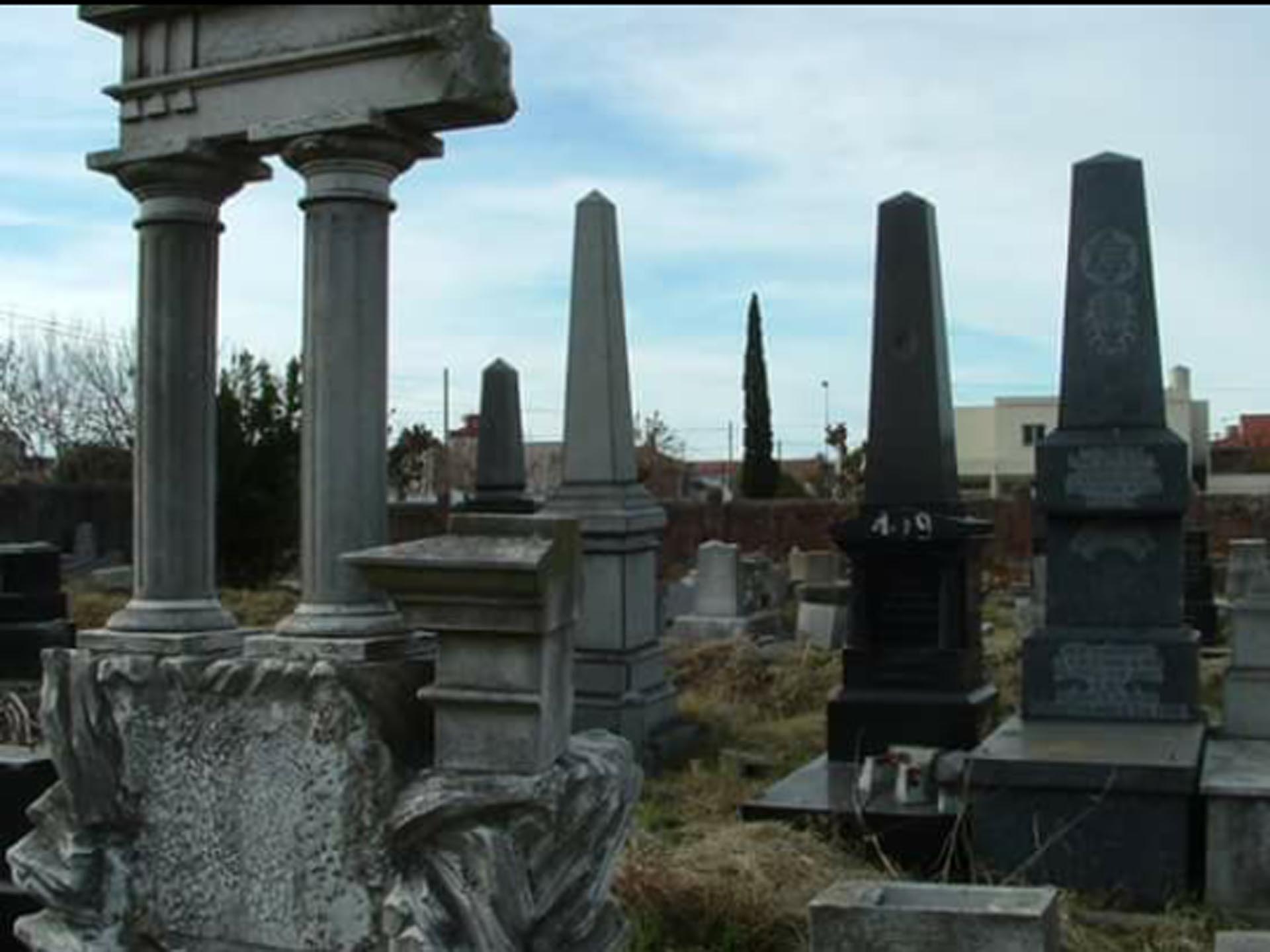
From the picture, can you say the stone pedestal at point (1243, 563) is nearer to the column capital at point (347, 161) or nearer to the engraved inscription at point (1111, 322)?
the engraved inscription at point (1111, 322)

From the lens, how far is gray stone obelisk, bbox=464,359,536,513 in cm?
1374

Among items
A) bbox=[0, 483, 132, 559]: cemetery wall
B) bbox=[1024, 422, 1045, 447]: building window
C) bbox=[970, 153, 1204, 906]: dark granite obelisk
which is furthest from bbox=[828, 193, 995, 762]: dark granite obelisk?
bbox=[1024, 422, 1045, 447]: building window

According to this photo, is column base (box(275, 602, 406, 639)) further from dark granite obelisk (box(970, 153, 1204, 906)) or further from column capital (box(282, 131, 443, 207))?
dark granite obelisk (box(970, 153, 1204, 906))

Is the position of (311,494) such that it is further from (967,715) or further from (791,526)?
(791,526)

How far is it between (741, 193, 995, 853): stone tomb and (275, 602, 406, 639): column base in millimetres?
4725

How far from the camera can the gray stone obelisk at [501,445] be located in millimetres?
13742

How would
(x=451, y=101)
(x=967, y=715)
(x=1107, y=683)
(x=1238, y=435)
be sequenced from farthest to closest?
(x=1238, y=435)
(x=967, y=715)
(x=1107, y=683)
(x=451, y=101)

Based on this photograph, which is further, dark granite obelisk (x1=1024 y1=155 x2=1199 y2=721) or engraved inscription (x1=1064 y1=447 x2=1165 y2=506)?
engraved inscription (x1=1064 y1=447 x2=1165 y2=506)

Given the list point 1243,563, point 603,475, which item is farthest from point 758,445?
point 603,475

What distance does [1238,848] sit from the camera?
6.17 m

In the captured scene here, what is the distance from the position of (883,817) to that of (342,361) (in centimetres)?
388

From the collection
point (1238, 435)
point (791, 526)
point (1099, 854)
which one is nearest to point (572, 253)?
point (1099, 854)

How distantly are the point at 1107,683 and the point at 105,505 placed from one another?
97.3 feet

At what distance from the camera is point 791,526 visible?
104ft
